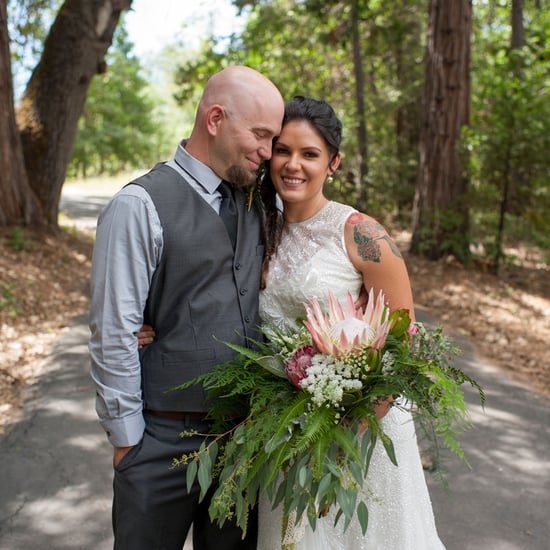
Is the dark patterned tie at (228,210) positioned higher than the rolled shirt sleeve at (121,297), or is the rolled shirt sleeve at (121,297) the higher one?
the dark patterned tie at (228,210)

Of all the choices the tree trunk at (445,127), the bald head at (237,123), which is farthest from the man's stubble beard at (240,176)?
the tree trunk at (445,127)

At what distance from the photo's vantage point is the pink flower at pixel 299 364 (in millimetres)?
2182

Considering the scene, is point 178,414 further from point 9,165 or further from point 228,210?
point 9,165

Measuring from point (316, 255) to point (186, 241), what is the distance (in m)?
0.64

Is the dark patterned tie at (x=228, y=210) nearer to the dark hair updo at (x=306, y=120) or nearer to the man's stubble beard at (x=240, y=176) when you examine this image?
the man's stubble beard at (x=240, y=176)

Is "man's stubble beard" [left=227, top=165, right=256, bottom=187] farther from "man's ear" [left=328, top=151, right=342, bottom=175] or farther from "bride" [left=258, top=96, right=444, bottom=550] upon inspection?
"man's ear" [left=328, top=151, right=342, bottom=175]

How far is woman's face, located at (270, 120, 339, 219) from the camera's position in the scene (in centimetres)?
273

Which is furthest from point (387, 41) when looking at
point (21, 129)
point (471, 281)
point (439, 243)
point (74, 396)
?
point (74, 396)

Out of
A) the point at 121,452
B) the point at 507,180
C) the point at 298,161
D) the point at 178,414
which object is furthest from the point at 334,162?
the point at 507,180

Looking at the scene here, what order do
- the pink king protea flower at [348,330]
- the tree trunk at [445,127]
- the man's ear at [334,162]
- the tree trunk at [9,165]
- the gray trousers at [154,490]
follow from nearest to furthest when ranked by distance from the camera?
the pink king protea flower at [348,330] → the gray trousers at [154,490] → the man's ear at [334,162] → the tree trunk at [9,165] → the tree trunk at [445,127]

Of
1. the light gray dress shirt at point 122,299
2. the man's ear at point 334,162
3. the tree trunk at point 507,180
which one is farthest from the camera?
the tree trunk at point 507,180

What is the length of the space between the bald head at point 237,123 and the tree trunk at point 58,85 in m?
9.50

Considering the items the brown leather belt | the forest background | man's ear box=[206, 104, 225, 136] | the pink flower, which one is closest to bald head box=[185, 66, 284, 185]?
man's ear box=[206, 104, 225, 136]

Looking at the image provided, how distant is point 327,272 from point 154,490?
1171 millimetres
